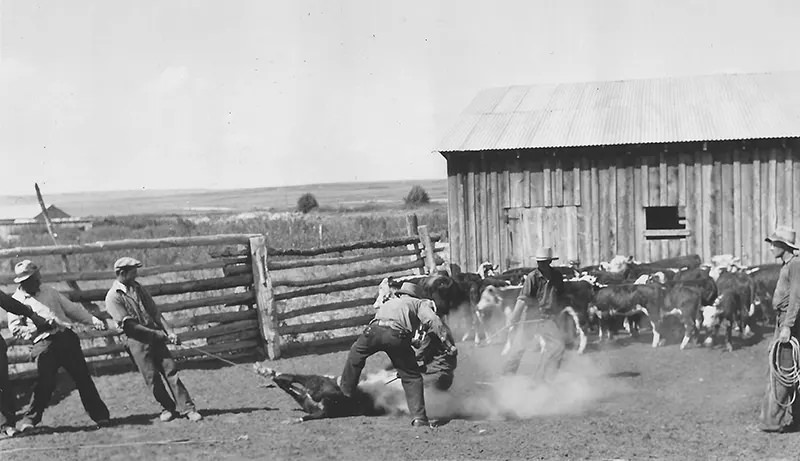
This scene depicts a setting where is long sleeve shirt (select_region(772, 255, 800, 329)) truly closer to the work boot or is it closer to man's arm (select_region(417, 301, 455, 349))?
man's arm (select_region(417, 301, 455, 349))

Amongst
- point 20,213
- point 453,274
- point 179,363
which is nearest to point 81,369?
point 179,363

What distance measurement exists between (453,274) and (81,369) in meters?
8.59

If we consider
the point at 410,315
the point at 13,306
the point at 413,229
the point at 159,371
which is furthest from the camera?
the point at 413,229

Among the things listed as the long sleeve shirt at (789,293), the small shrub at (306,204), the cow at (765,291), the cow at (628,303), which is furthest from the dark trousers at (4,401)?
the small shrub at (306,204)

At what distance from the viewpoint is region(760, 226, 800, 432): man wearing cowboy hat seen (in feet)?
30.1

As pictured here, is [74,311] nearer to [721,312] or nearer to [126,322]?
[126,322]

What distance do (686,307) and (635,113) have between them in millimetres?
8238

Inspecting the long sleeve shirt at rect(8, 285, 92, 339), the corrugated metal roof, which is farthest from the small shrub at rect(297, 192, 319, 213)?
the long sleeve shirt at rect(8, 285, 92, 339)

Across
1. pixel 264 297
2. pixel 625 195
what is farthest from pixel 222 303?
pixel 625 195

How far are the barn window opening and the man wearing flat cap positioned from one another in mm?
12795

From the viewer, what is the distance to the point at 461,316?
16.5 meters

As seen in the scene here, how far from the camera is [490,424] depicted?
1012 centimetres

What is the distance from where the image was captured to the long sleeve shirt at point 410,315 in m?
10.1

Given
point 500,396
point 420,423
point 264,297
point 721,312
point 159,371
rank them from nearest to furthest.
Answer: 1. point 420,423
2. point 159,371
3. point 500,396
4. point 721,312
5. point 264,297
